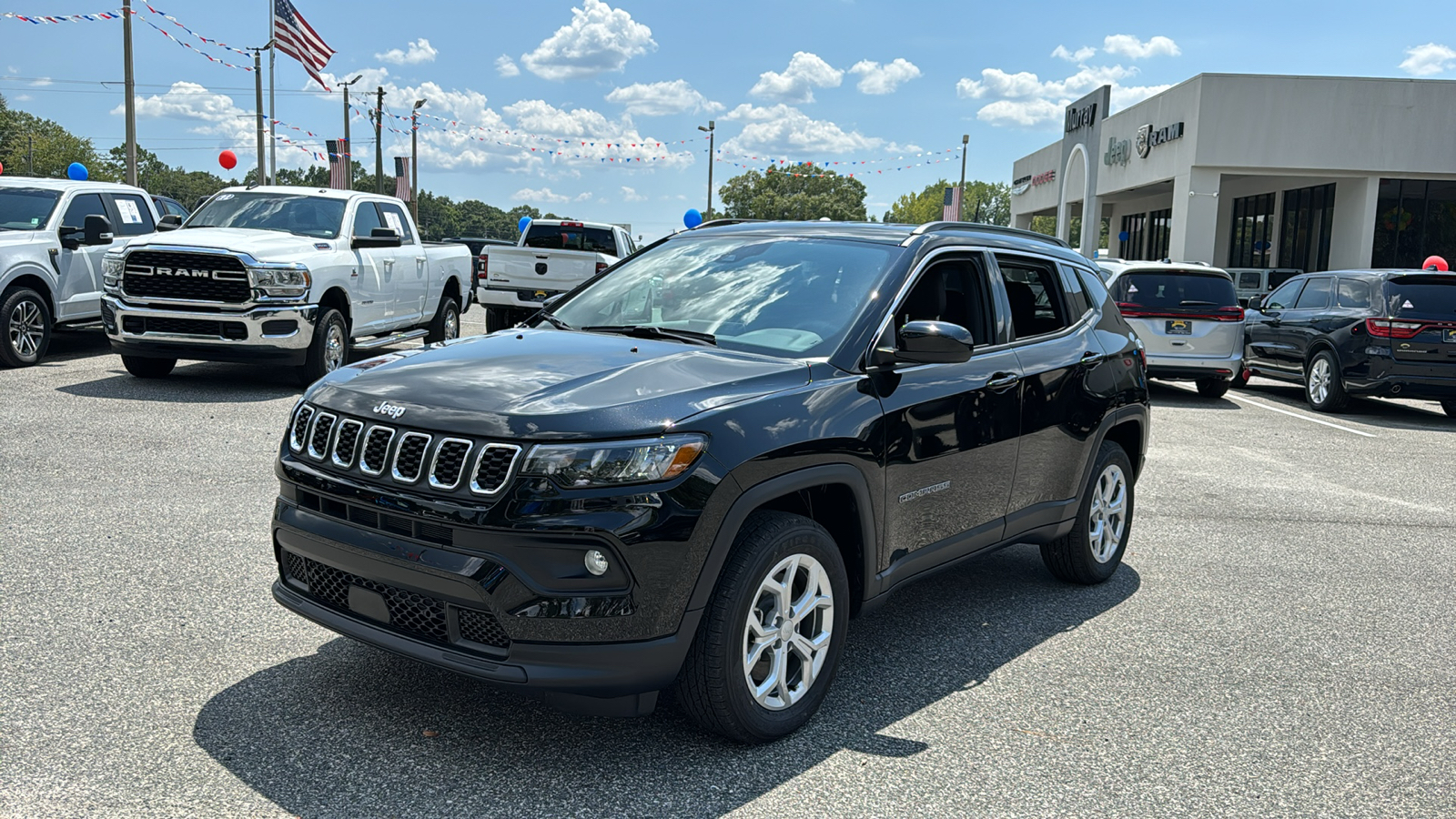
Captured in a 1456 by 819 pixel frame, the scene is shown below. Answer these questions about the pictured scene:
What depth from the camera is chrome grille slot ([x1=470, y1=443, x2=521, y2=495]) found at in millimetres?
3205

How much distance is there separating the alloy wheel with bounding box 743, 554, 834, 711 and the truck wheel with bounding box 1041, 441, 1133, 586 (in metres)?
2.21

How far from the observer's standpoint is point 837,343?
409cm

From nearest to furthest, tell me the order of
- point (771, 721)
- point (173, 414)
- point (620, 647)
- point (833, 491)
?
point (620, 647)
point (771, 721)
point (833, 491)
point (173, 414)

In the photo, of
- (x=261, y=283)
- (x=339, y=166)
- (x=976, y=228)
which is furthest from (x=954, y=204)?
(x=976, y=228)

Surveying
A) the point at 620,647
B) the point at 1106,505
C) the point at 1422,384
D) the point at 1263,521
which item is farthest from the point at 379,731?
the point at 1422,384

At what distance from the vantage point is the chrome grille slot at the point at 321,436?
3586 mm

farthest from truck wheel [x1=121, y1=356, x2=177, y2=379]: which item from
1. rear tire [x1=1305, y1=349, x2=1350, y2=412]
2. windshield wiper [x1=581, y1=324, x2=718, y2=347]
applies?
rear tire [x1=1305, y1=349, x2=1350, y2=412]

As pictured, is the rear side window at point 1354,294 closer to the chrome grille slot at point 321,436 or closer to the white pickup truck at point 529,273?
the white pickup truck at point 529,273

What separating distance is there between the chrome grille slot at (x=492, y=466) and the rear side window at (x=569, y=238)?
1650 cm

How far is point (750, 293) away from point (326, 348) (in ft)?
26.6

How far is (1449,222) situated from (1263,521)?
31.2 metres

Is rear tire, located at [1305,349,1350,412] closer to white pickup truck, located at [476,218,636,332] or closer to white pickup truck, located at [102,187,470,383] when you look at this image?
white pickup truck, located at [476,218,636,332]

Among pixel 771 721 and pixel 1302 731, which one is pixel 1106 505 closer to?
pixel 1302 731

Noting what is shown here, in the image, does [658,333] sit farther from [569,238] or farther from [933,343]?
[569,238]
